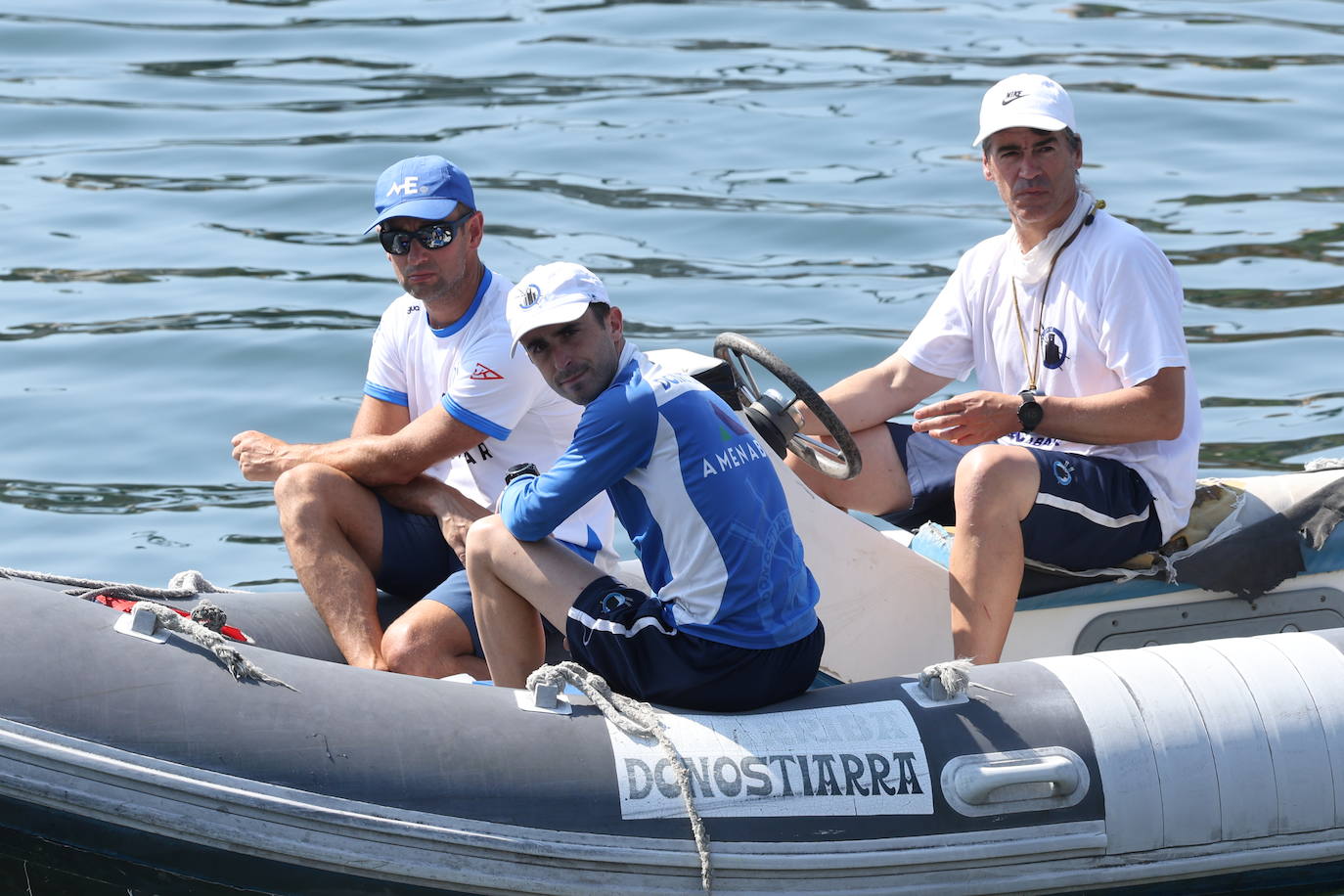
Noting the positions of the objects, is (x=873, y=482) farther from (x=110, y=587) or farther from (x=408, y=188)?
(x=110, y=587)

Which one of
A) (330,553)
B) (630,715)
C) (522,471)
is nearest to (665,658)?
(630,715)

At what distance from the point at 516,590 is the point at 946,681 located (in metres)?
0.88

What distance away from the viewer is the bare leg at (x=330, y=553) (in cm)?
412

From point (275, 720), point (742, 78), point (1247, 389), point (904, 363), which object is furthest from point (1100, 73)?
point (275, 720)

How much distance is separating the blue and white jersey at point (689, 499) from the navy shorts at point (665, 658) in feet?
0.10

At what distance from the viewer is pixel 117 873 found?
3.39 metres

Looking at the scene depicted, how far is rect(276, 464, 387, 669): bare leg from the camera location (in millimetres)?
4117

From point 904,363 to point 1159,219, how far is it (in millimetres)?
5108

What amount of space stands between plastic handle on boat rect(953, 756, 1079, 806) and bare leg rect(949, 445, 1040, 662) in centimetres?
51

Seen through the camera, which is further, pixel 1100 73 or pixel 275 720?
pixel 1100 73

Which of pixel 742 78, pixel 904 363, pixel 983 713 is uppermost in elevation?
pixel 742 78

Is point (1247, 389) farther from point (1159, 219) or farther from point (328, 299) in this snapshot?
point (328, 299)

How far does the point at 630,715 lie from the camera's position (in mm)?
3402

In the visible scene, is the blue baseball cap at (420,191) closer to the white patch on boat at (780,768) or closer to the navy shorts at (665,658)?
the navy shorts at (665,658)
